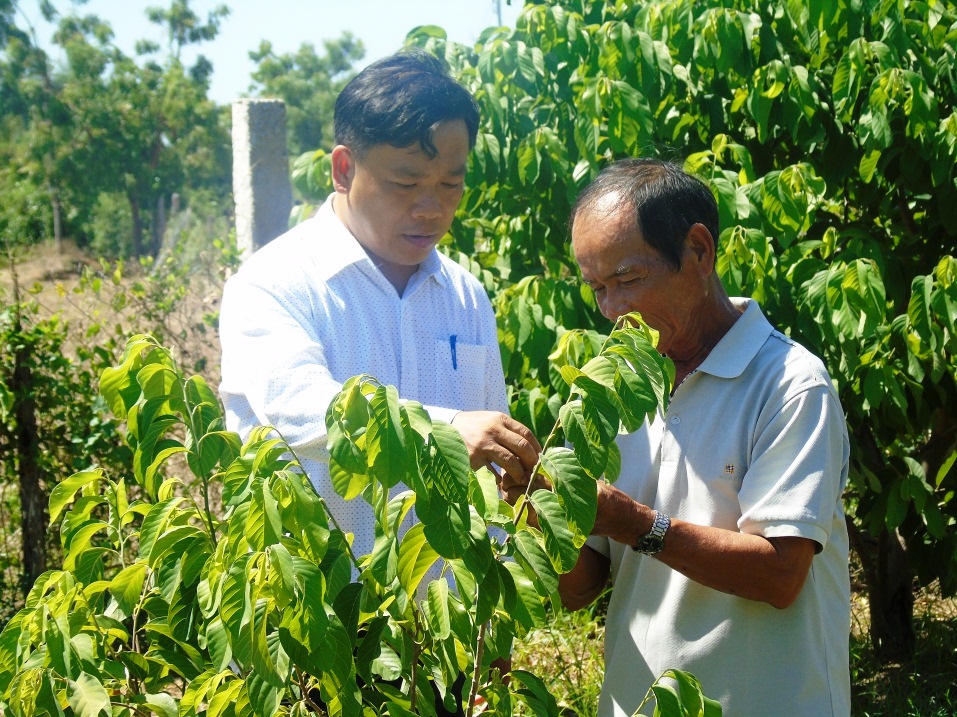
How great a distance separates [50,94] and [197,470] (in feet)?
110

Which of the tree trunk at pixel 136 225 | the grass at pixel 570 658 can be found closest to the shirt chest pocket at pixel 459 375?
the grass at pixel 570 658

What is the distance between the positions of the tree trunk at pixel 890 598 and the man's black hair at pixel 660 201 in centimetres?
221

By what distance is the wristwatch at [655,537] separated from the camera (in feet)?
5.21

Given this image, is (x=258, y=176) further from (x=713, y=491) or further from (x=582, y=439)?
(x=582, y=439)

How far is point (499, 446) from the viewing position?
146 centimetres

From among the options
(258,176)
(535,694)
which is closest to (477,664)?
(535,694)

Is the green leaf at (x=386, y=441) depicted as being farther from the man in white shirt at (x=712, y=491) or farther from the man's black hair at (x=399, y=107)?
the man's black hair at (x=399, y=107)

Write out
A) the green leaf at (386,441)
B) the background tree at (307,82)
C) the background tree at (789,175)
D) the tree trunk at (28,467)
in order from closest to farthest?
the green leaf at (386,441) < the background tree at (789,175) < the tree trunk at (28,467) < the background tree at (307,82)

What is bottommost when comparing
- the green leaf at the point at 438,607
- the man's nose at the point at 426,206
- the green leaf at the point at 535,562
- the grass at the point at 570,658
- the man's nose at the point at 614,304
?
the grass at the point at 570,658

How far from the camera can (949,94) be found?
10.4ft

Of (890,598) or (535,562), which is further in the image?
(890,598)

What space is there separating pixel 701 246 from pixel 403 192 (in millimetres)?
586

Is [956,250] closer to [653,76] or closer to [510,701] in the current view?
[653,76]

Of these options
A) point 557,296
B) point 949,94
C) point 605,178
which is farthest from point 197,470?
point 949,94
